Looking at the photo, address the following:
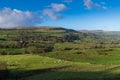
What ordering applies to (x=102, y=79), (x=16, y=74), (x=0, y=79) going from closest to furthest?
(x=102, y=79) → (x=0, y=79) → (x=16, y=74)

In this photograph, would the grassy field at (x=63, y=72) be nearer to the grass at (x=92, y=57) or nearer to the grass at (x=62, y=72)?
the grass at (x=62, y=72)

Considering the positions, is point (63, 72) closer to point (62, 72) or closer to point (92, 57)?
point (62, 72)

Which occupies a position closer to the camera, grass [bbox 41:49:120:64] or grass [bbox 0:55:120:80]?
grass [bbox 0:55:120:80]

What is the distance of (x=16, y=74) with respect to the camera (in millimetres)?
58125

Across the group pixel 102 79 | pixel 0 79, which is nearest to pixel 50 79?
pixel 102 79

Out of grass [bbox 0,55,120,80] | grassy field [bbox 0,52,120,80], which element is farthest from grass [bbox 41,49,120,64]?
grass [bbox 0,55,120,80]

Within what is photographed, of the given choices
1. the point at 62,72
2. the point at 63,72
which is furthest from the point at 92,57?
the point at 63,72

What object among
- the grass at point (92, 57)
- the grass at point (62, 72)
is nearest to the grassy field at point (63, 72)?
the grass at point (62, 72)

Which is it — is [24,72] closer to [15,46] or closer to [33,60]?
[33,60]

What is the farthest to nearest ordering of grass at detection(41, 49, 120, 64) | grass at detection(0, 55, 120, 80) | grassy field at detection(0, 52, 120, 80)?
1. grass at detection(41, 49, 120, 64)
2. grass at detection(0, 55, 120, 80)
3. grassy field at detection(0, 52, 120, 80)

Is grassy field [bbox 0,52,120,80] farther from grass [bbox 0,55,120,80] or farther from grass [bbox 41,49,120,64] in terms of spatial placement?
grass [bbox 41,49,120,64]

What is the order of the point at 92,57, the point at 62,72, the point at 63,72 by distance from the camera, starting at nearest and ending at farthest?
the point at 63,72 → the point at 62,72 → the point at 92,57

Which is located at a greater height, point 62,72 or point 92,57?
point 62,72

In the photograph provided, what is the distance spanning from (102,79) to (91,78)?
9.87ft
